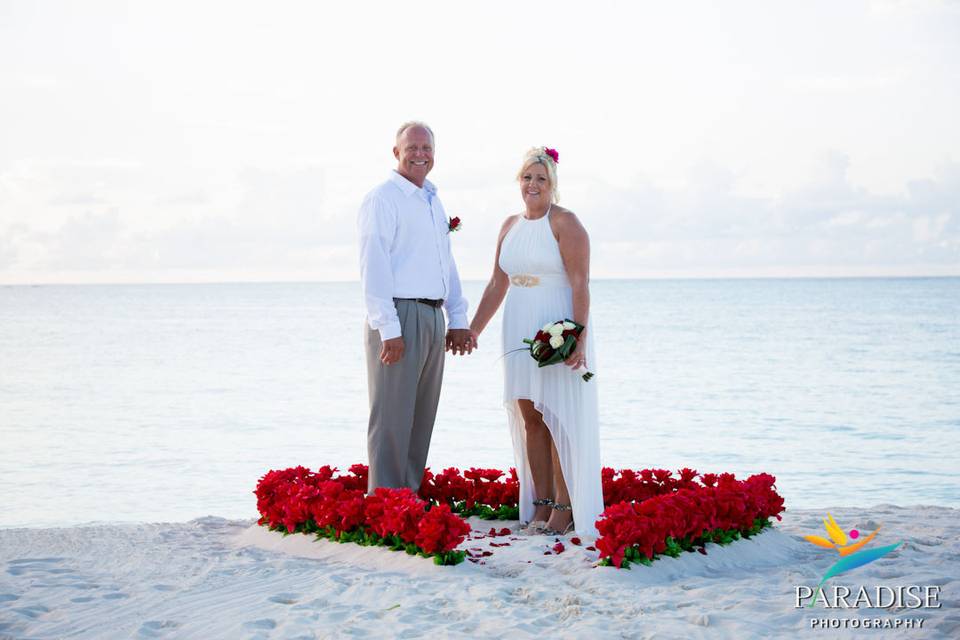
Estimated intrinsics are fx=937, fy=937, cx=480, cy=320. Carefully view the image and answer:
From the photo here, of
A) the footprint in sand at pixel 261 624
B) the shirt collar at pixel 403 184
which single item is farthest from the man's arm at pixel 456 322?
the footprint in sand at pixel 261 624

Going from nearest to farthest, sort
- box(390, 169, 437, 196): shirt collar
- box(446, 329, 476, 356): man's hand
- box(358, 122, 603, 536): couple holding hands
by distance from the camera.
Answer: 1. box(358, 122, 603, 536): couple holding hands
2. box(390, 169, 437, 196): shirt collar
3. box(446, 329, 476, 356): man's hand

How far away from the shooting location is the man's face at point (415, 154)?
6.30m

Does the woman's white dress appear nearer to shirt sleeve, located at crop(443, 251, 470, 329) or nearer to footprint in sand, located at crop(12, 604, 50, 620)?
shirt sleeve, located at crop(443, 251, 470, 329)

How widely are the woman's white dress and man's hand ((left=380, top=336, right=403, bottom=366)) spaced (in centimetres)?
86

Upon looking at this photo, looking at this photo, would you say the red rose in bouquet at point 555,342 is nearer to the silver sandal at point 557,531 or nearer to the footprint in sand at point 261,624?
the silver sandal at point 557,531

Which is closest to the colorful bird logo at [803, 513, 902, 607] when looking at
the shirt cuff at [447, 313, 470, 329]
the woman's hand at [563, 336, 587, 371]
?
the woman's hand at [563, 336, 587, 371]

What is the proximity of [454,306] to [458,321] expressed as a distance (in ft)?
0.38

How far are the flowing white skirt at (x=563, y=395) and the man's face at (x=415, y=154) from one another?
1.08m

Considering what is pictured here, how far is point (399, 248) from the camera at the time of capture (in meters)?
6.27

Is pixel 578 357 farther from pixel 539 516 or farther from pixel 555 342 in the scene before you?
pixel 539 516

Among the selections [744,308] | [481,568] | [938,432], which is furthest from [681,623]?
[744,308]

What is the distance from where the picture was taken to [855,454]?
45.6 ft

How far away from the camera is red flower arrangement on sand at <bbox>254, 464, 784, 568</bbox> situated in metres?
5.61

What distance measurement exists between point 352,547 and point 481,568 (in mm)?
931
